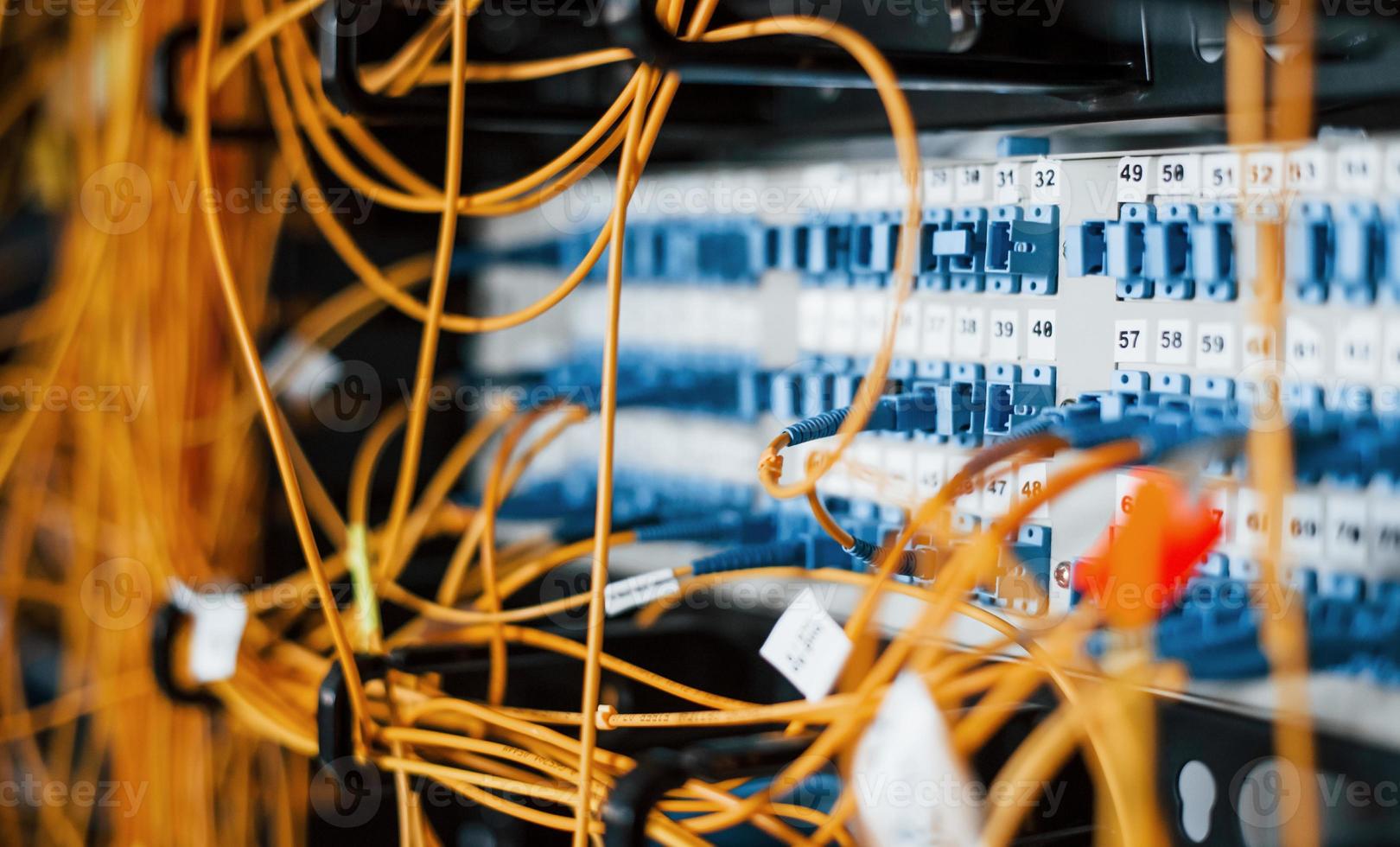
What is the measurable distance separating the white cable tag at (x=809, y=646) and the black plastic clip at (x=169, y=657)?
0.38 m

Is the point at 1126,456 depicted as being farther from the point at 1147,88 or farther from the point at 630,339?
the point at 630,339

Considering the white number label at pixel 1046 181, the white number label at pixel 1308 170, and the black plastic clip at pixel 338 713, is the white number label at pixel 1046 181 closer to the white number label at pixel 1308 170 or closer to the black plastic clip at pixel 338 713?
the white number label at pixel 1308 170

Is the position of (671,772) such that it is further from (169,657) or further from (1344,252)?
(169,657)

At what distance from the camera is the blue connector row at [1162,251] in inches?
17.1

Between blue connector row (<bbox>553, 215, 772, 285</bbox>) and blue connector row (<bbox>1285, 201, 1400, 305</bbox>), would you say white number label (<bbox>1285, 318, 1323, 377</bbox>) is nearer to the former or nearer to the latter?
blue connector row (<bbox>1285, 201, 1400, 305</bbox>)

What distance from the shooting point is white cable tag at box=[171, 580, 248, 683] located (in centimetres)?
67

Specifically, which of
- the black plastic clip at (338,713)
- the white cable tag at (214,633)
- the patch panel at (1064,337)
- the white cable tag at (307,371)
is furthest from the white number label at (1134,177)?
the white cable tag at (307,371)

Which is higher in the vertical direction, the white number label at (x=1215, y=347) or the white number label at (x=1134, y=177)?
the white number label at (x=1134, y=177)

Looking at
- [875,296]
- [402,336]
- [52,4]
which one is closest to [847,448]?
[875,296]

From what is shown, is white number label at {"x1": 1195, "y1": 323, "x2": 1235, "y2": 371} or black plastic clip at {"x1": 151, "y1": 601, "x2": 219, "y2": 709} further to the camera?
black plastic clip at {"x1": 151, "y1": 601, "x2": 219, "y2": 709}

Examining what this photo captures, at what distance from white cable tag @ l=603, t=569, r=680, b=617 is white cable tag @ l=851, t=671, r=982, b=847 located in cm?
15

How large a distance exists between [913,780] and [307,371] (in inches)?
25.3

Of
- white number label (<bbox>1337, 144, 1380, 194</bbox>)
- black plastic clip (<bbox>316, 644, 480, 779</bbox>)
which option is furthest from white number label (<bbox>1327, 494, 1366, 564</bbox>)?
black plastic clip (<bbox>316, 644, 480, 779</bbox>)

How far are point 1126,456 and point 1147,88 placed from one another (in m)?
0.17
